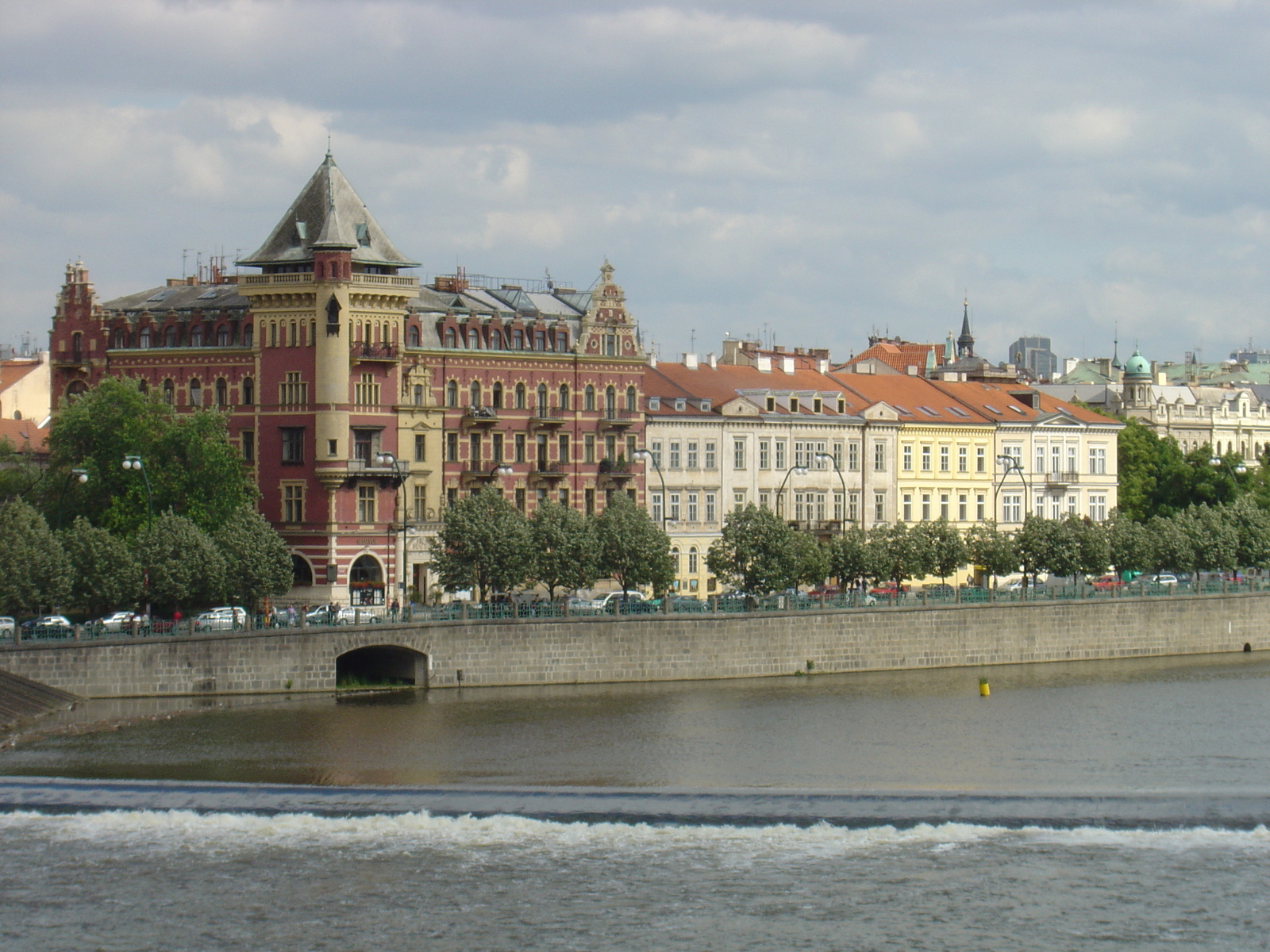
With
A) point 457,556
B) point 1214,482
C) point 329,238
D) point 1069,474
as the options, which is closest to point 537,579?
point 457,556

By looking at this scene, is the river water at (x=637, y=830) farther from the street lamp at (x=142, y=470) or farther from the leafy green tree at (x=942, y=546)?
the leafy green tree at (x=942, y=546)

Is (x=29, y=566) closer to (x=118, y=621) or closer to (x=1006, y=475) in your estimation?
(x=118, y=621)

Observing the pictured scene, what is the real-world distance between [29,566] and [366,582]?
60.4 feet

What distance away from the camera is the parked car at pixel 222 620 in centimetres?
8325

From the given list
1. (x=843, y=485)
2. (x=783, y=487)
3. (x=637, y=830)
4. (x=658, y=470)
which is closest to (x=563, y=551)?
(x=658, y=470)

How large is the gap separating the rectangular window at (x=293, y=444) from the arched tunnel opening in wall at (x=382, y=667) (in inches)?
524

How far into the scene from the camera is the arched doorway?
318 ft

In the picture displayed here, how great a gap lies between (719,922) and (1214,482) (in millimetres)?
94942

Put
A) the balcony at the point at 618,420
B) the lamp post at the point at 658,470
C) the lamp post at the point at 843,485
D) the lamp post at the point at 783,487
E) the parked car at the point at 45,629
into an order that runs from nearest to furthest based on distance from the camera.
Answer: the parked car at the point at 45,629 < the lamp post at the point at 658,470 < the lamp post at the point at 783,487 < the balcony at the point at 618,420 < the lamp post at the point at 843,485

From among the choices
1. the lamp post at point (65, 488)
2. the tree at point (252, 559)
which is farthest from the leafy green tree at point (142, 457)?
the tree at point (252, 559)

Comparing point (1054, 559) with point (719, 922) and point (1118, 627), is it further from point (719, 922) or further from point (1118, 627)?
point (719, 922)

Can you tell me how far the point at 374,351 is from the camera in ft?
323

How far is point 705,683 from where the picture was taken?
8969cm

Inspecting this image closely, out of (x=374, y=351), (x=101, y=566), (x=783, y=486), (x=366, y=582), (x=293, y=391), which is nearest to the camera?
(x=101, y=566)
